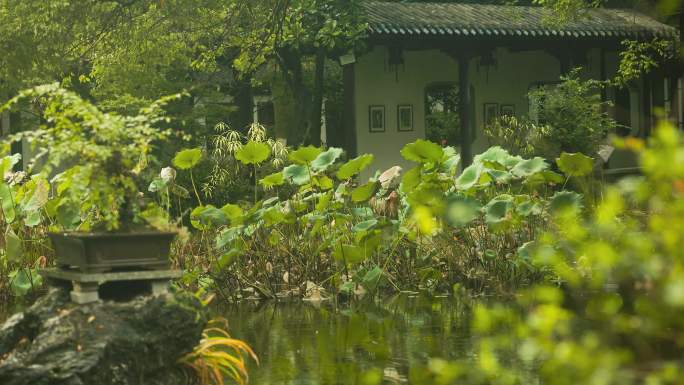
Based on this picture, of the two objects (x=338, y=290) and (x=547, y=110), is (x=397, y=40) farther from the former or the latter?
(x=338, y=290)

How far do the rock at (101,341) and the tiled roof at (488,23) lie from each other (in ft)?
40.1

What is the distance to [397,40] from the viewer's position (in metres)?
19.2

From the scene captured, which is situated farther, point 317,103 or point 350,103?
point 317,103

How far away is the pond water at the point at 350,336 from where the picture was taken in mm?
6316

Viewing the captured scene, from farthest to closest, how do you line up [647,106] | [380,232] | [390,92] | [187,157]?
[647,106], [390,92], [187,157], [380,232]

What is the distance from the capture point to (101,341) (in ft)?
16.1

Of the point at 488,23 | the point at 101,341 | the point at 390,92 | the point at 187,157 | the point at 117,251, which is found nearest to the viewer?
the point at 101,341

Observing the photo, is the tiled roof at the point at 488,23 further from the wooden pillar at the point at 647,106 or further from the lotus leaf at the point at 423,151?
the lotus leaf at the point at 423,151

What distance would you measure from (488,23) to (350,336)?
473 inches

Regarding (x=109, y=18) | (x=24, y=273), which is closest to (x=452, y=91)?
(x=109, y=18)

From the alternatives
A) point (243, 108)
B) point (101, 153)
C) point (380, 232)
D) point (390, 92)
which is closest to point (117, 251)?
point (101, 153)

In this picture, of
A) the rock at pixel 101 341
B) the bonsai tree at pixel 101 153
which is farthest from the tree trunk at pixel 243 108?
the rock at pixel 101 341

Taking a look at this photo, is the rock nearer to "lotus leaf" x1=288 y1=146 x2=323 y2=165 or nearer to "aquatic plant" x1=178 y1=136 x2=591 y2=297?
"aquatic plant" x1=178 y1=136 x2=591 y2=297

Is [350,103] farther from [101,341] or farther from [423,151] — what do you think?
[101,341]
